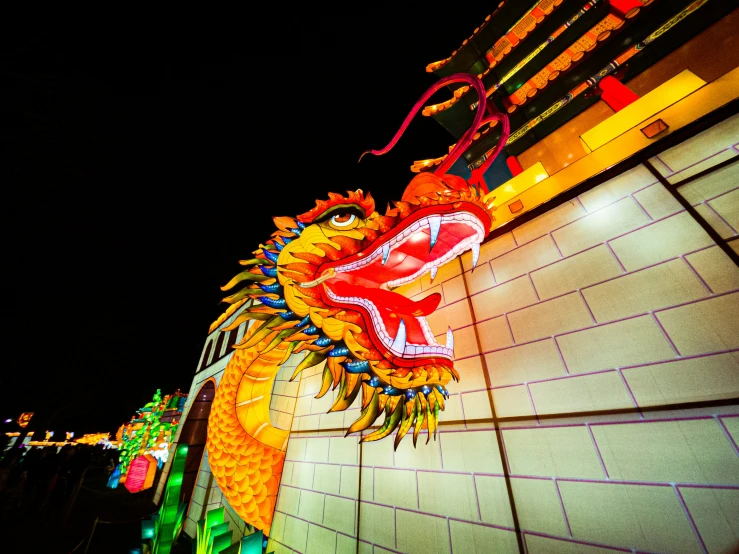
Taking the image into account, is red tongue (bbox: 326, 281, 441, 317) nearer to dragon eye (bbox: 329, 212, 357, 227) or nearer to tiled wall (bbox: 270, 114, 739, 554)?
tiled wall (bbox: 270, 114, 739, 554)

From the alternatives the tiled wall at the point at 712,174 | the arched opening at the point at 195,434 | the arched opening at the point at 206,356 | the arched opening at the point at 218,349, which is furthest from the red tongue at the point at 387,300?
the arched opening at the point at 206,356

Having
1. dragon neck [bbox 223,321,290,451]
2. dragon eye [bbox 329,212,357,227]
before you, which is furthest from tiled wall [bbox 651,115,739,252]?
dragon neck [bbox 223,321,290,451]

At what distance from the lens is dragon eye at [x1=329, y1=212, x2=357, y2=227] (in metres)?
2.35

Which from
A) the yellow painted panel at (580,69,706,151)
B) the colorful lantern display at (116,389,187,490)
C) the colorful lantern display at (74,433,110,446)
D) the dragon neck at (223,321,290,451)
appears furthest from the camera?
the colorful lantern display at (74,433,110,446)

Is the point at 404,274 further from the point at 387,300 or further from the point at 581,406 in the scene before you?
the point at 581,406

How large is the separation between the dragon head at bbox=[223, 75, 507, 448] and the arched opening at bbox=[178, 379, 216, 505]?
5.32 m

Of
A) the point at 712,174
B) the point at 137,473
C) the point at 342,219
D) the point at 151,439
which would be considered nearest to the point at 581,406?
the point at 712,174

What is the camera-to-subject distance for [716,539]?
1.25 m

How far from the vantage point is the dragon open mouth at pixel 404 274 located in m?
2.01

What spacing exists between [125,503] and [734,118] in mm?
14715

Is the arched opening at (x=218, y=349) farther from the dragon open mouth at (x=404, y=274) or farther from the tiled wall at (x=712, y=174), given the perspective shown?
the tiled wall at (x=712, y=174)

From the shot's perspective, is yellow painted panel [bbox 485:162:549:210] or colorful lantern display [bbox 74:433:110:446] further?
colorful lantern display [bbox 74:433:110:446]

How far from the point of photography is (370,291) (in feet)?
7.80

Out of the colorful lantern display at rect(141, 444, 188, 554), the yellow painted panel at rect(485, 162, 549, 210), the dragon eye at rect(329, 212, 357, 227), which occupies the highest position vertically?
the yellow painted panel at rect(485, 162, 549, 210)
